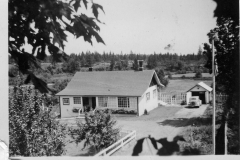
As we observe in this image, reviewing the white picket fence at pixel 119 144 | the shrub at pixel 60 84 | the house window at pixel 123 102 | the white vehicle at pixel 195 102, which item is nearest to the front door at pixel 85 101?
the shrub at pixel 60 84

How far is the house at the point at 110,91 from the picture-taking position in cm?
342

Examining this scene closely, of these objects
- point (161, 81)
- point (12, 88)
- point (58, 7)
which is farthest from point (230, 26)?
point (12, 88)

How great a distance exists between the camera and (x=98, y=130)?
4113mm

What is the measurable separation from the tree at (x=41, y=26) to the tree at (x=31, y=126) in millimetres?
1260

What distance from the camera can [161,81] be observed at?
362 centimetres

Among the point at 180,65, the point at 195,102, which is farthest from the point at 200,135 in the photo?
the point at 180,65

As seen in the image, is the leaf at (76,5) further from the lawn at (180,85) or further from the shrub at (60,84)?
the lawn at (180,85)

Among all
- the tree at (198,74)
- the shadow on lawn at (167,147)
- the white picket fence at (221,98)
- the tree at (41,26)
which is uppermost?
the tree at (41,26)

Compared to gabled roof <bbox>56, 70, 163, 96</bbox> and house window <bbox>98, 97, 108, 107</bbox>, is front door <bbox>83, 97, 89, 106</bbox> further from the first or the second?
house window <bbox>98, 97, 108, 107</bbox>

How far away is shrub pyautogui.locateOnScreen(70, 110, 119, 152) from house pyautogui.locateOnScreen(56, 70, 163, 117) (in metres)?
0.21

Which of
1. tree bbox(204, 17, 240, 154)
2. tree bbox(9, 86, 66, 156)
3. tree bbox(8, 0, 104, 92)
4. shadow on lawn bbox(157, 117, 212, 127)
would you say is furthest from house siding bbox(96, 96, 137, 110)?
tree bbox(8, 0, 104, 92)

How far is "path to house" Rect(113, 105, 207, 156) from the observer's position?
371cm

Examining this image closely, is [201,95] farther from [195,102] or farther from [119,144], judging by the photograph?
[119,144]

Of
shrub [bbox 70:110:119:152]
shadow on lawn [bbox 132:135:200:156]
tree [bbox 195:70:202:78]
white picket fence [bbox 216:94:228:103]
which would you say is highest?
tree [bbox 195:70:202:78]
